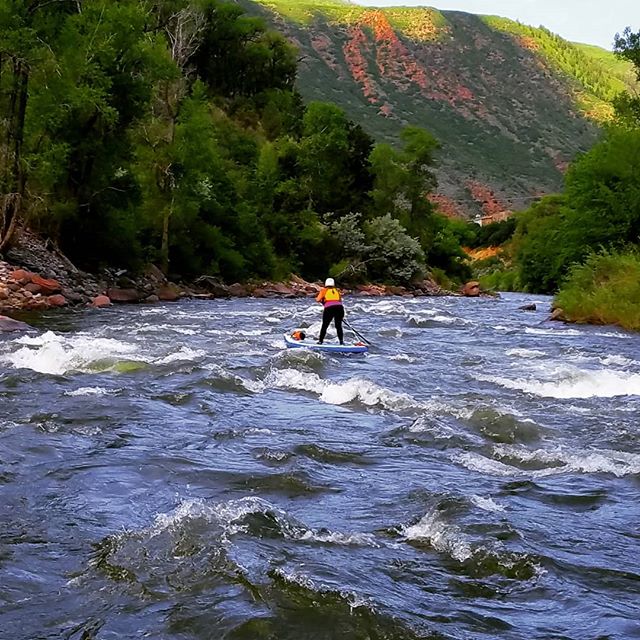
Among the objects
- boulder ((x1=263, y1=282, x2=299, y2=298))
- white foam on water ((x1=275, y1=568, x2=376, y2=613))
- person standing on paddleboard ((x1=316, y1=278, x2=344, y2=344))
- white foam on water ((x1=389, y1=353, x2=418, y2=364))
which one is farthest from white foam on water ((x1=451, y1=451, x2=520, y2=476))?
boulder ((x1=263, y1=282, x2=299, y2=298))

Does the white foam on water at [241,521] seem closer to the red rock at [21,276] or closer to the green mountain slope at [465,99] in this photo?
the red rock at [21,276]

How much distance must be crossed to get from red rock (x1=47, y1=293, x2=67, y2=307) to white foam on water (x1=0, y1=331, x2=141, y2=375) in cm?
847

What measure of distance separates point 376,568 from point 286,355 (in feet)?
30.8

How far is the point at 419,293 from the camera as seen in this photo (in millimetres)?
48844

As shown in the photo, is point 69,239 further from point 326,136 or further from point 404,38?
point 404,38

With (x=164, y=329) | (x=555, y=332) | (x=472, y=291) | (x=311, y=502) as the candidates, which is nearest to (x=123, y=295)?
(x=164, y=329)

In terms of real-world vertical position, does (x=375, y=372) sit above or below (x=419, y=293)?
above

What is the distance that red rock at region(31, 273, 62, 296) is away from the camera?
23469 mm

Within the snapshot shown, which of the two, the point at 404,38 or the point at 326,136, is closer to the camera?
the point at 326,136

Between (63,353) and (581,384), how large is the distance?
25.3 ft

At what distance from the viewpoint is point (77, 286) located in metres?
26.0

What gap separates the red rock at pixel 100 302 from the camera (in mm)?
24600

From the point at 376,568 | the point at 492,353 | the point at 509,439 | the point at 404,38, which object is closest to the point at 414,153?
the point at 492,353

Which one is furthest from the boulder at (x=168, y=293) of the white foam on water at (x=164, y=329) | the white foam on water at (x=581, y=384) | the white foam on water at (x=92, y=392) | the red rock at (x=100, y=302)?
the white foam on water at (x=92, y=392)
